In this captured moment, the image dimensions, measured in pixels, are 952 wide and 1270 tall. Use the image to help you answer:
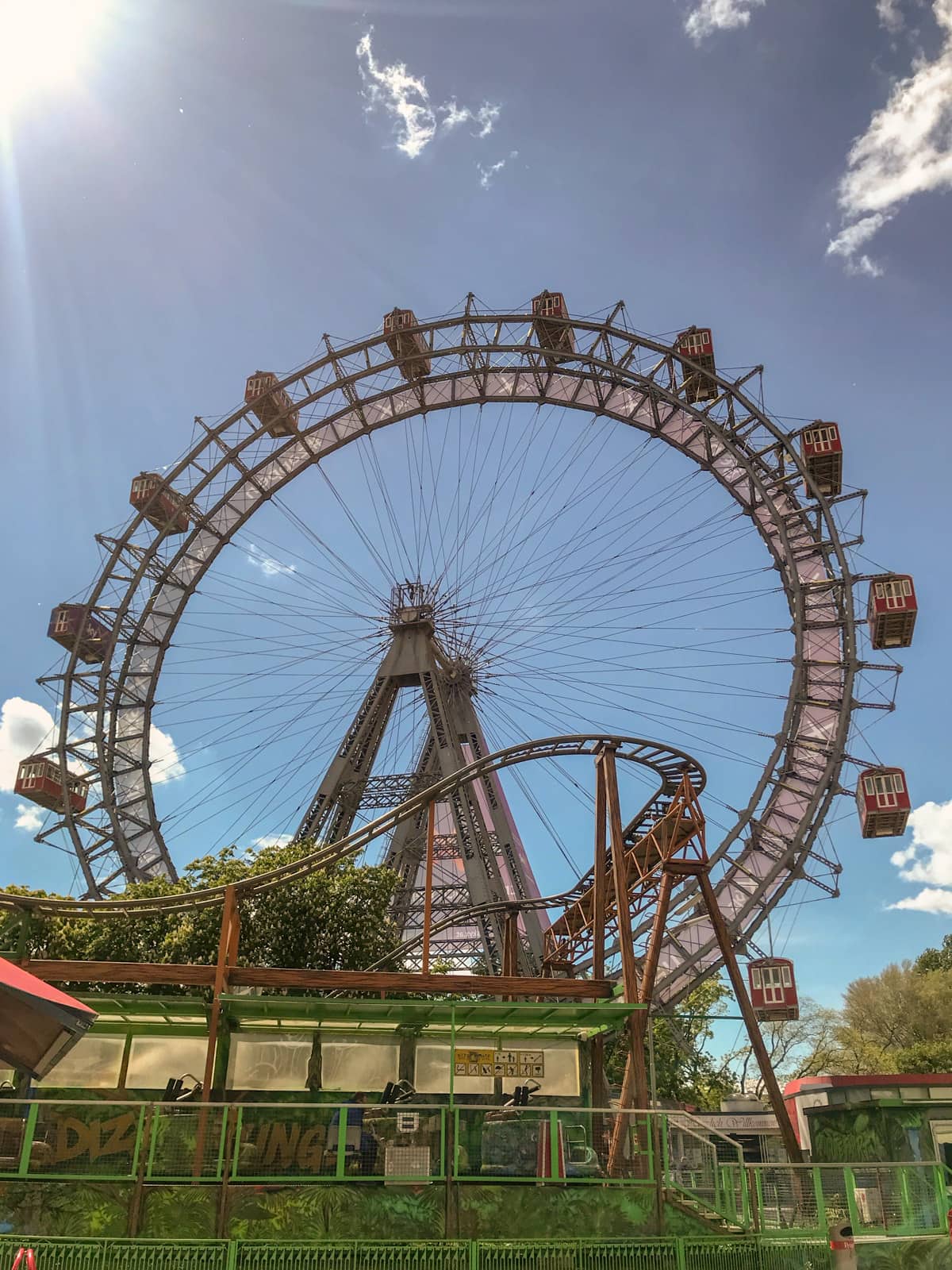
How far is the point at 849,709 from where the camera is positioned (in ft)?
108

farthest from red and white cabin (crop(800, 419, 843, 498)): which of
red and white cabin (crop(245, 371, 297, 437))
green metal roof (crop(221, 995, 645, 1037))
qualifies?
green metal roof (crop(221, 995, 645, 1037))

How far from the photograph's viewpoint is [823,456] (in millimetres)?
35156

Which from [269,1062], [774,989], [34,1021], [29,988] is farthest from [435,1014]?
[774,989]

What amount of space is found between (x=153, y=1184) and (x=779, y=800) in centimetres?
2714

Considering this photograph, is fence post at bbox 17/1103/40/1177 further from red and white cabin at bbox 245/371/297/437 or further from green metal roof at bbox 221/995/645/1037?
red and white cabin at bbox 245/371/297/437

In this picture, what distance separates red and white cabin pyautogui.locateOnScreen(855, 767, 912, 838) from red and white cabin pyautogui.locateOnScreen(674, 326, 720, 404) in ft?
46.8

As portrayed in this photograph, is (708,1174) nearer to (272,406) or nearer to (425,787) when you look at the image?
(425,787)

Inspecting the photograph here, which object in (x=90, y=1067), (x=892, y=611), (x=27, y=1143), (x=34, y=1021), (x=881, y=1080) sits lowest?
(x=27, y=1143)

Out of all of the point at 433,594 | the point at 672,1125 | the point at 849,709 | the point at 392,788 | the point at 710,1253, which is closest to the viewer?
the point at 710,1253

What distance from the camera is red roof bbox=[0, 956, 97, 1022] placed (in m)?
7.04

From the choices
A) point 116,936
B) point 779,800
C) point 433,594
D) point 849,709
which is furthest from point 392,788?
point 849,709

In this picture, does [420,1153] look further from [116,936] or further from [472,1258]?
[116,936]

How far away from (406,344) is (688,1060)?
31.9 metres

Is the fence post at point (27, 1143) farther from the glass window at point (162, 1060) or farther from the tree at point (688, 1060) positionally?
the tree at point (688, 1060)
